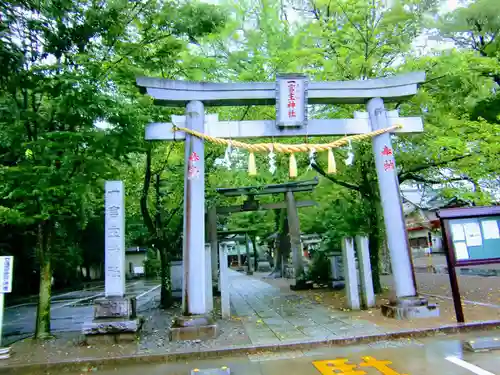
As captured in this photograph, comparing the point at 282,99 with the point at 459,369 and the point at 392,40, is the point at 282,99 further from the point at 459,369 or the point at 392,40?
the point at 459,369

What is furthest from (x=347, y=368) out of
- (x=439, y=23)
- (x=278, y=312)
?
(x=439, y=23)

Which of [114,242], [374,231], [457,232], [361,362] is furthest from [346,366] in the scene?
[374,231]

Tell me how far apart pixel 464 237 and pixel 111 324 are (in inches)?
298

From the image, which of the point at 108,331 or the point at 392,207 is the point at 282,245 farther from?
the point at 108,331

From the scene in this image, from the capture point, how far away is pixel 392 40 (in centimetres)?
1086

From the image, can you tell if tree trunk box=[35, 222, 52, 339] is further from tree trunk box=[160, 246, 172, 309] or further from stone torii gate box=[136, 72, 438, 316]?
tree trunk box=[160, 246, 172, 309]

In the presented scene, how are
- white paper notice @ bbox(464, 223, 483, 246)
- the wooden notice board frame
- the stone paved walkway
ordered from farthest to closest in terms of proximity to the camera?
white paper notice @ bbox(464, 223, 483, 246) → the wooden notice board frame → the stone paved walkway

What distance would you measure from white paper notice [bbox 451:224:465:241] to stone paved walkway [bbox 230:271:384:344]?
2512mm

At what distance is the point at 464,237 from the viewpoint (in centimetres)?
804

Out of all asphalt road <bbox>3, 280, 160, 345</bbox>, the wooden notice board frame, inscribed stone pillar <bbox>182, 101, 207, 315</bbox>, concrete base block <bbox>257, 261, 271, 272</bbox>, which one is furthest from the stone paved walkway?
concrete base block <bbox>257, 261, 271, 272</bbox>

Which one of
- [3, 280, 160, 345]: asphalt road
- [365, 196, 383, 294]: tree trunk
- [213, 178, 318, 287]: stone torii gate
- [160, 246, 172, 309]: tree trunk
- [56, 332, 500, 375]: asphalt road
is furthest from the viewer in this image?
[213, 178, 318, 287]: stone torii gate

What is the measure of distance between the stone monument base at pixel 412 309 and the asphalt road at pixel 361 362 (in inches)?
47.4

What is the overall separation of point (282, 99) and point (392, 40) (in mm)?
4457

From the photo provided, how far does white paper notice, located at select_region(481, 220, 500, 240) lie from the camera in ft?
26.3
